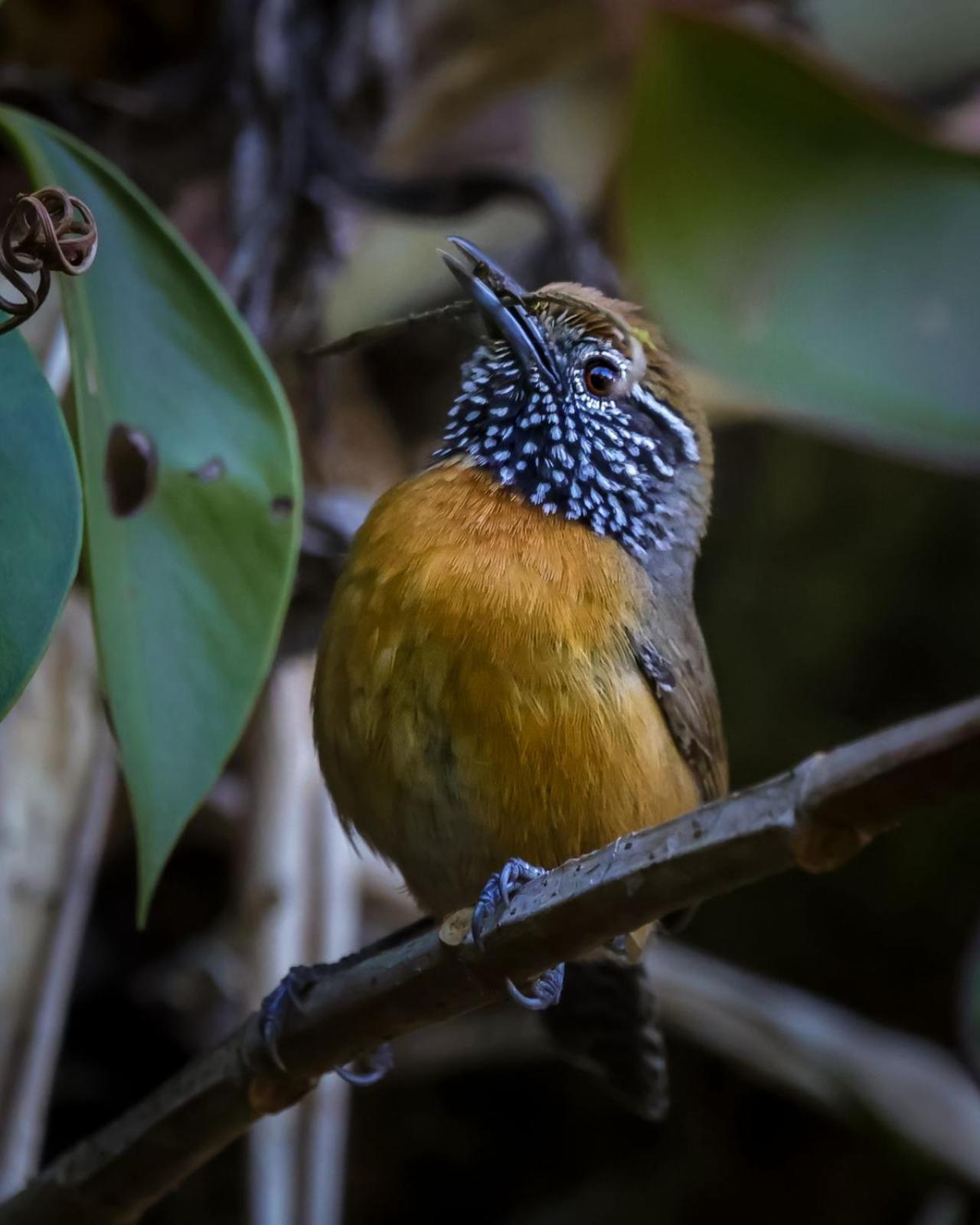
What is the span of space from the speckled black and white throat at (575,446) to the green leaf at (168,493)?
0.47m

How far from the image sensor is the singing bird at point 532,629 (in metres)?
1.78

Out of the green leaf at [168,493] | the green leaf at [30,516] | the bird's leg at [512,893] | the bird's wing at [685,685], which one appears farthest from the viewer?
the bird's wing at [685,685]

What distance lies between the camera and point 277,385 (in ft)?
5.42

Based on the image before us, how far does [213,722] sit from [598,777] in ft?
1.60

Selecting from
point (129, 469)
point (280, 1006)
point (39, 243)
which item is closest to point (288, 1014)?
point (280, 1006)

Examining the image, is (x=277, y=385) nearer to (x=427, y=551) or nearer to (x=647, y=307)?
(x=427, y=551)

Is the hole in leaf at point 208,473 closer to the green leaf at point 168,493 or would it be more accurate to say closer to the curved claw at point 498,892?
the green leaf at point 168,493

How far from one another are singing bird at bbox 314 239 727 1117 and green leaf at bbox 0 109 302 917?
0.26 meters

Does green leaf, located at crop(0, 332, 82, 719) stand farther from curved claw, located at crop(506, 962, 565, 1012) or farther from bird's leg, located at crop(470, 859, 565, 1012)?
curved claw, located at crop(506, 962, 565, 1012)

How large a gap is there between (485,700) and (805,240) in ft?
3.90

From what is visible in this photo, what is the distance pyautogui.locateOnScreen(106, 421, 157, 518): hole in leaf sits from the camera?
165cm

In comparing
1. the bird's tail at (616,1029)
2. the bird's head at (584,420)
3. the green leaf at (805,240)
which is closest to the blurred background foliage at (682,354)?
the green leaf at (805,240)

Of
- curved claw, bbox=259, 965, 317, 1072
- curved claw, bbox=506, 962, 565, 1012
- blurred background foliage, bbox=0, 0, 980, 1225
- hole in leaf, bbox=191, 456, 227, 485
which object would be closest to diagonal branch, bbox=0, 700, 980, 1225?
curved claw, bbox=259, 965, 317, 1072

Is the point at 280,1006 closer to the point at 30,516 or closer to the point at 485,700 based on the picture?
the point at 485,700
